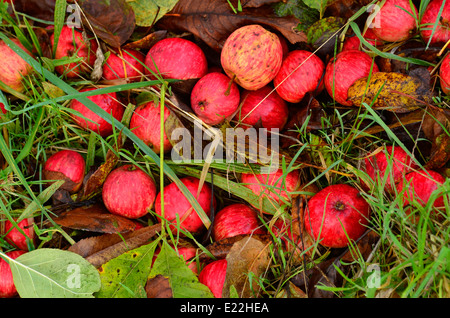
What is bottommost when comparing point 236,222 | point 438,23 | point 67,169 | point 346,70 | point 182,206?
point 236,222

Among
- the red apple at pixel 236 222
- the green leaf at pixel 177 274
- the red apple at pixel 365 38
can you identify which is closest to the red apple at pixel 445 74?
the red apple at pixel 365 38

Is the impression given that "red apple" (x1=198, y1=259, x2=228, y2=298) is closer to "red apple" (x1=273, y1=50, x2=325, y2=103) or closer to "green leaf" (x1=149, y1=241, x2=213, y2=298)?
"green leaf" (x1=149, y1=241, x2=213, y2=298)

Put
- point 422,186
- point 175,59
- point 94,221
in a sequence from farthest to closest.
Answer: point 175,59, point 94,221, point 422,186

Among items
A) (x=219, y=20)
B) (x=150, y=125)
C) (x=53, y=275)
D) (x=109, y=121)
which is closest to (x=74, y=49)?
(x=109, y=121)

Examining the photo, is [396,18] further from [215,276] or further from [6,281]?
[6,281]

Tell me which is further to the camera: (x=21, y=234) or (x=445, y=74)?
(x=21, y=234)

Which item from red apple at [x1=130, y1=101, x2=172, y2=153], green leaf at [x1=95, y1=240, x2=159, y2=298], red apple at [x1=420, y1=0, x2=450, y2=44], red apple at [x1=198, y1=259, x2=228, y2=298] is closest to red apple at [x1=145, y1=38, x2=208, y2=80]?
red apple at [x1=130, y1=101, x2=172, y2=153]
